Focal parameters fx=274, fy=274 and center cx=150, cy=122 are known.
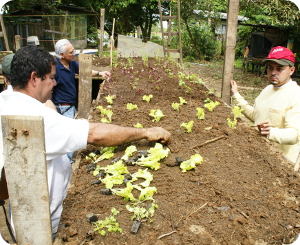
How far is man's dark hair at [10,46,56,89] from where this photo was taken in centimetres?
224

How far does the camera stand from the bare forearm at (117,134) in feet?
8.04

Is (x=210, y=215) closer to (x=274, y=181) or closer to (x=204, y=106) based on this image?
(x=274, y=181)

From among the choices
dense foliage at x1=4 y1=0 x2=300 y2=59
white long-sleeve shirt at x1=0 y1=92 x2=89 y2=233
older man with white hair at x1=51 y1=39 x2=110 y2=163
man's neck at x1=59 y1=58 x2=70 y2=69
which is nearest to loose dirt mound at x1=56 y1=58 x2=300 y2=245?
white long-sleeve shirt at x1=0 y1=92 x2=89 y2=233

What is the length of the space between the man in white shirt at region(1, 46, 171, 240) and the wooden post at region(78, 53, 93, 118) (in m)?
2.39

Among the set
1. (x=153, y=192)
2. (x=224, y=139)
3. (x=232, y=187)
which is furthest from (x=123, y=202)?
(x=224, y=139)

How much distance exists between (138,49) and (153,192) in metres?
10.1

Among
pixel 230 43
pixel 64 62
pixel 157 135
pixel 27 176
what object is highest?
pixel 230 43

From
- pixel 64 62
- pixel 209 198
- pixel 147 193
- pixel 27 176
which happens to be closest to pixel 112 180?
pixel 147 193

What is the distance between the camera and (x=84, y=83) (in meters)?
4.91

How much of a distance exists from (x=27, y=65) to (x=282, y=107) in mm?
2820

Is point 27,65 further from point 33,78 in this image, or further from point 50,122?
point 50,122

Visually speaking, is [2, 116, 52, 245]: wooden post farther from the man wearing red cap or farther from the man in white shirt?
the man wearing red cap

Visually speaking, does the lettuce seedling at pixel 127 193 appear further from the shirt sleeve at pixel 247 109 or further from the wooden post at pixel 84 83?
the wooden post at pixel 84 83

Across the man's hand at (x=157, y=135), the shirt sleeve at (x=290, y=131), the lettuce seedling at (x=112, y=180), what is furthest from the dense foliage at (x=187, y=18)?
the lettuce seedling at (x=112, y=180)
